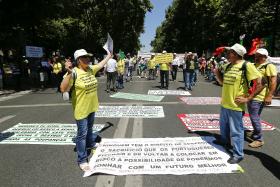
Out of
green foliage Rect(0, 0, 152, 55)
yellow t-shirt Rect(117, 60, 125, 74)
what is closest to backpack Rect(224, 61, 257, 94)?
yellow t-shirt Rect(117, 60, 125, 74)

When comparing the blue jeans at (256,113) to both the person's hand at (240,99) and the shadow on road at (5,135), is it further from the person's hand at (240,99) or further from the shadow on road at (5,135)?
the shadow on road at (5,135)

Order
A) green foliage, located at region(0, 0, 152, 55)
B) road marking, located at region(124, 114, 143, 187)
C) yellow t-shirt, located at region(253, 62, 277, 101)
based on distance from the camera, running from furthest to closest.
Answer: green foliage, located at region(0, 0, 152, 55), yellow t-shirt, located at region(253, 62, 277, 101), road marking, located at region(124, 114, 143, 187)

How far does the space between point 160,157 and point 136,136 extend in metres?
1.74

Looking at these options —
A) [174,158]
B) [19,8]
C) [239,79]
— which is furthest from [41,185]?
[19,8]

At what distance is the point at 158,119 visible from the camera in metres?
10.4

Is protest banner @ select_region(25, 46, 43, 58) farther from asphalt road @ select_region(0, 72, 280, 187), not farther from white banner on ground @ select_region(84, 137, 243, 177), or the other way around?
white banner on ground @ select_region(84, 137, 243, 177)

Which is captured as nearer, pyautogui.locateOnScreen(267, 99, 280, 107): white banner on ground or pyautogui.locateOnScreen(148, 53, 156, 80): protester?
pyautogui.locateOnScreen(267, 99, 280, 107): white banner on ground

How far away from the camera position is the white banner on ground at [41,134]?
25.7ft

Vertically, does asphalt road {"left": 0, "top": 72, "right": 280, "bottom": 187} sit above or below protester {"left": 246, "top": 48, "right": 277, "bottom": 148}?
below

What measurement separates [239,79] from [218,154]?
133 cm

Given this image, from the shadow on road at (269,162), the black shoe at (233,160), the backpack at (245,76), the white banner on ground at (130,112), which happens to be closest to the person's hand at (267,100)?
the backpack at (245,76)

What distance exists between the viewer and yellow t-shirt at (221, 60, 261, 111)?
6.12 metres

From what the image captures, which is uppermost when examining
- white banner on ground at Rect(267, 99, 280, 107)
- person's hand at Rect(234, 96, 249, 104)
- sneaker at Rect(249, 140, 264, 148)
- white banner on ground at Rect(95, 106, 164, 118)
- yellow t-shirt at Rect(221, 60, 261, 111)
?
yellow t-shirt at Rect(221, 60, 261, 111)

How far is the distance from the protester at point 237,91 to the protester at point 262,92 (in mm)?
1047
